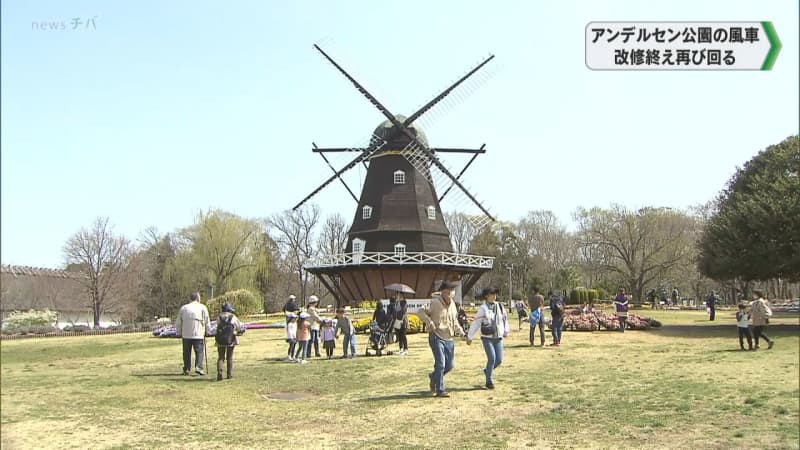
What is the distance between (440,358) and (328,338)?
7662 millimetres

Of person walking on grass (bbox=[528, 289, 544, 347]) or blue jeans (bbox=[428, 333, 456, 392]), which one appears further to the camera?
person walking on grass (bbox=[528, 289, 544, 347])

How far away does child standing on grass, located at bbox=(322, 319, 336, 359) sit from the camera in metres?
17.7

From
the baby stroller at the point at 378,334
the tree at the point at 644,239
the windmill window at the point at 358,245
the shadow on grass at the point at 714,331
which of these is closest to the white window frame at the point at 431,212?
the windmill window at the point at 358,245

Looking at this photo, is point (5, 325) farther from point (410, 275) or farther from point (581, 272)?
point (581, 272)

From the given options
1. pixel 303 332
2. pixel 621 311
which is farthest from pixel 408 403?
pixel 621 311

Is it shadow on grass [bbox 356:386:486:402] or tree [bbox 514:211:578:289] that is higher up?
tree [bbox 514:211:578:289]

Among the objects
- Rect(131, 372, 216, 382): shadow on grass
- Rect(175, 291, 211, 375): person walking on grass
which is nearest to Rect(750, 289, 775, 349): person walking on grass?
Rect(131, 372, 216, 382): shadow on grass

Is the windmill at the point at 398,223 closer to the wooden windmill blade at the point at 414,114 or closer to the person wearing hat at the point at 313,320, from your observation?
the wooden windmill blade at the point at 414,114

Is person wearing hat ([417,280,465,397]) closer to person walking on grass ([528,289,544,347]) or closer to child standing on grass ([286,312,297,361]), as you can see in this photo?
child standing on grass ([286,312,297,361])

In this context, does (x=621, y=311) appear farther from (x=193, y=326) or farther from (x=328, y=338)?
(x=193, y=326)

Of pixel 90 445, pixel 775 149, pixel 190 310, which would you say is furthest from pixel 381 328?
pixel 775 149

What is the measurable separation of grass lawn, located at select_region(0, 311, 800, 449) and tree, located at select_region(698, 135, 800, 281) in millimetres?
9163

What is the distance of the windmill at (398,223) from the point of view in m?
38.1

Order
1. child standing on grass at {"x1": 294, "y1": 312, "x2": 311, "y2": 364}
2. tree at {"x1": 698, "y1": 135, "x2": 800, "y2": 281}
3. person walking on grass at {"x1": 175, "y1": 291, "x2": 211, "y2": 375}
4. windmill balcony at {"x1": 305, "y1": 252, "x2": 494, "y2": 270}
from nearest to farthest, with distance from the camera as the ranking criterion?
1. person walking on grass at {"x1": 175, "y1": 291, "x2": 211, "y2": 375}
2. child standing on grass at {"x1": 294, "y1": 312, "x2": 311, "y2": 364}
3. tree at {"x1": 698, "y1": 135, "x2": 800, "y2": 281}
4. windmill balcony at {"x1": 305, "y1": 252, "x2": 494, "y2": 270}
